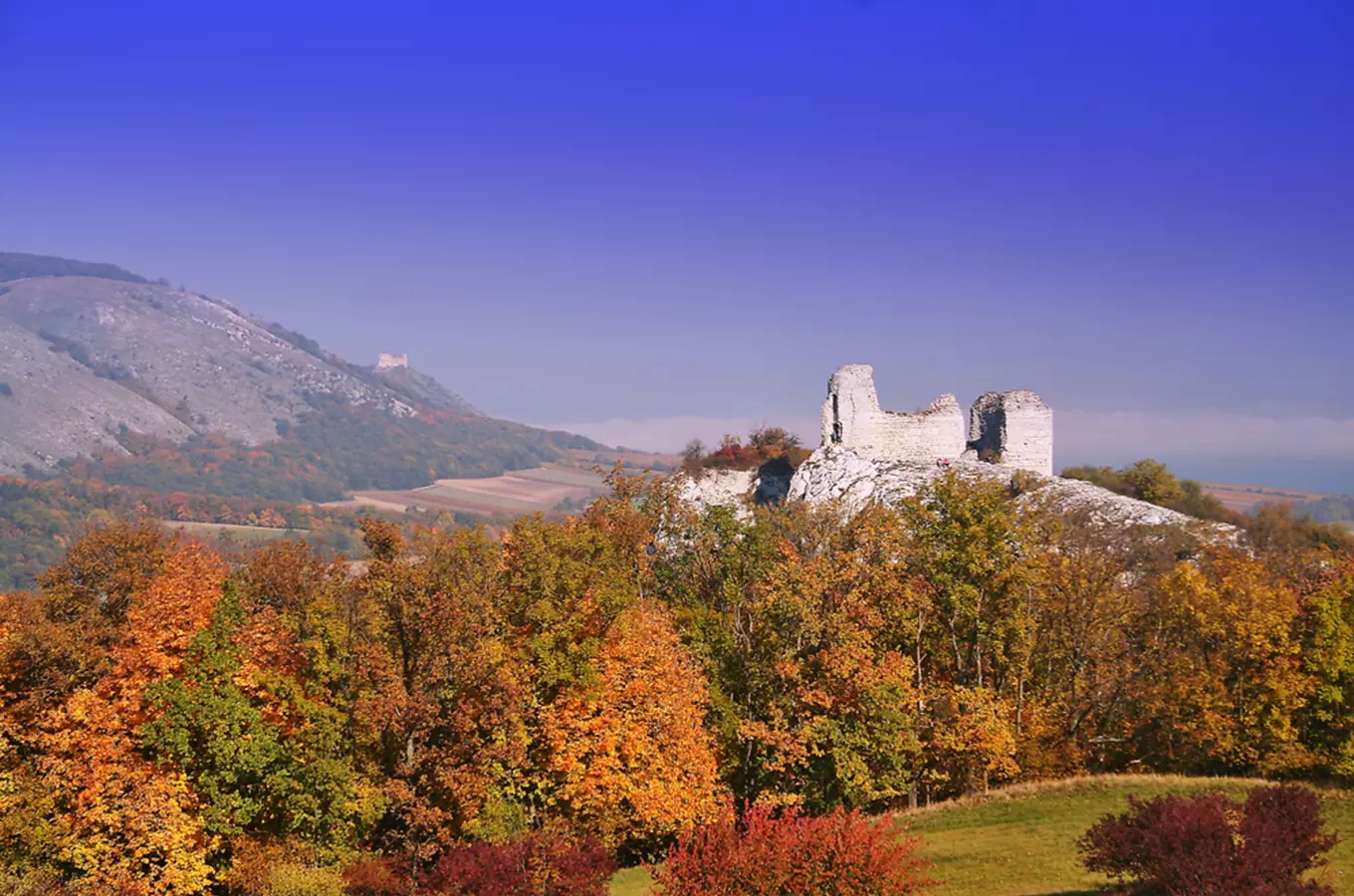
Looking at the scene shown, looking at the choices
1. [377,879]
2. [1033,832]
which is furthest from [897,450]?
[377,879]

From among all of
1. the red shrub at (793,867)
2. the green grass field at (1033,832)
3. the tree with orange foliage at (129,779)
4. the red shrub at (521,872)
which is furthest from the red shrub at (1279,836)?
the tree with orange foliage at (129,779)

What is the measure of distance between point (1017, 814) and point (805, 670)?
746 cm

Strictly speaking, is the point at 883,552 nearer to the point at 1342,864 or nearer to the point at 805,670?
the point at 805,670

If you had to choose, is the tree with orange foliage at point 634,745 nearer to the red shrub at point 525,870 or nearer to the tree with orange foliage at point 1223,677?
the red shrub at point 525,870

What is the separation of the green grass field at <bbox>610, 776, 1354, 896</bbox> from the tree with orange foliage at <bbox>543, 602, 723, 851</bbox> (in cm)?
204

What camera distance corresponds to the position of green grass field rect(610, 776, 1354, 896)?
2403 cm

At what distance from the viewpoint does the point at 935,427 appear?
72.5 metres

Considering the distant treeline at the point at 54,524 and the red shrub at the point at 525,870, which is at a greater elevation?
the red shrub at the point at 525,870

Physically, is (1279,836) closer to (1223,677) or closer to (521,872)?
(521,872)

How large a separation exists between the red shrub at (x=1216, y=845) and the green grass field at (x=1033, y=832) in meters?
3.64

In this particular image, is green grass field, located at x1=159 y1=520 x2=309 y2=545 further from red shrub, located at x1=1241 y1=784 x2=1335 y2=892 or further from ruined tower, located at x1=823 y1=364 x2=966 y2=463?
red shrub, located at x1=1241 y1=784 x2=1335 y2=892

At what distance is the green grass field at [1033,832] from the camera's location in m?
24.0

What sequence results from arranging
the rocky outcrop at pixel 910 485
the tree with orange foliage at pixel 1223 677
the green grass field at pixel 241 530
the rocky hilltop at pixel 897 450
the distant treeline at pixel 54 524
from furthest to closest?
the green grass field at pixel 241 530 → the distant treeline at pixel 54 524 → the rocky hilltop at pixel 897 450 → the rocky outcrop at pixel 910 485 → the tree with orange foliage at pixel 1223 677

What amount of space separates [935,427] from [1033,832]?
4696 centimetres
